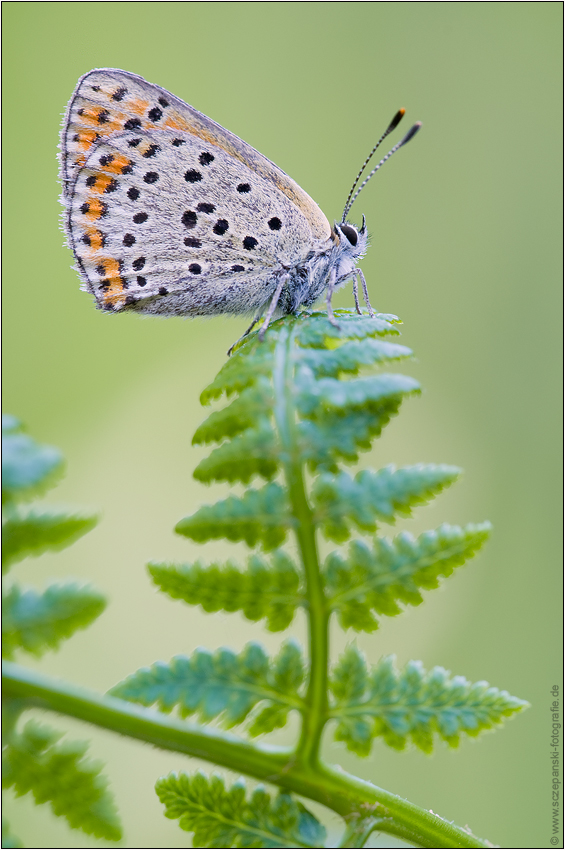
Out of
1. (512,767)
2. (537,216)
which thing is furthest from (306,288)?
(537,216)

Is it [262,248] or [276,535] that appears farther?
[262,248]

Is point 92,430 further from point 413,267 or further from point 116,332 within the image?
point 413,267

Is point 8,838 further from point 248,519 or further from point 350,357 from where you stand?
point 350,357

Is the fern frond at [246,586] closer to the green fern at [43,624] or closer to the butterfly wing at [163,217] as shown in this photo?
the green fern at [43,624]

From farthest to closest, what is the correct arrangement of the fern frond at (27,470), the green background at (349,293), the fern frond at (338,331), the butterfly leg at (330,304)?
the green background at (349,293) → the butterfly leg at (330,304) → the fern frond at (338,331) → the fern frond at (27,470)

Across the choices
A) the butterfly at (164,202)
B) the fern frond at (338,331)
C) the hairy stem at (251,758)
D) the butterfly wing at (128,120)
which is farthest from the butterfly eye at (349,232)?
the hairy stem at (251,758)

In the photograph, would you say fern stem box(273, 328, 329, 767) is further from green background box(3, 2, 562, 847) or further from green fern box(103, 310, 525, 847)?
green background box(3, 2, 562, 847)
